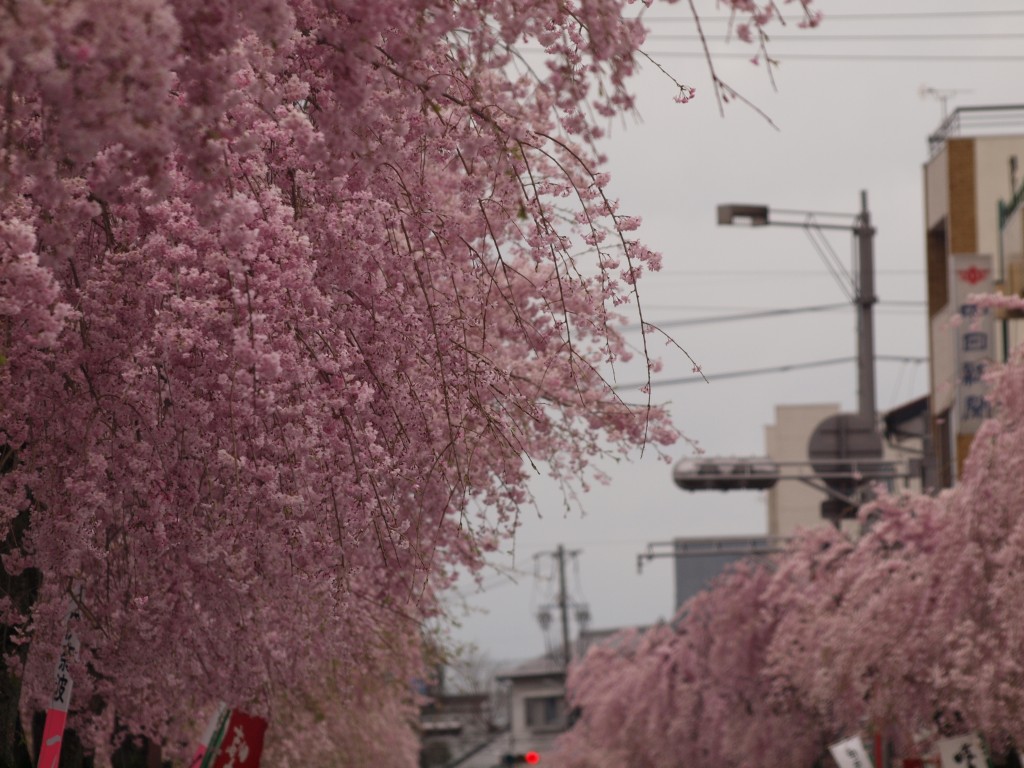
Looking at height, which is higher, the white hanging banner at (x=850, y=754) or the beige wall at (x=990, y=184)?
the beige wall at (x=990, y=184)

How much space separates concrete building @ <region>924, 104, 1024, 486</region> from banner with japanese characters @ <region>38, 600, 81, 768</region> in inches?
927

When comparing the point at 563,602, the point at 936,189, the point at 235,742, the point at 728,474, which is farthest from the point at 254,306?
the point at 563,602

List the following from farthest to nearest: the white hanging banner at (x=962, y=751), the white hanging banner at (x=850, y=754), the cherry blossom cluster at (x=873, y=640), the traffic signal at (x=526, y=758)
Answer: the traffic signal at (x=526, y=758), the white hanging banner at (x=850, y=754), the white hanging banner at (x=962, y=751), the cherry blossom cluster at (x=873, y=640)

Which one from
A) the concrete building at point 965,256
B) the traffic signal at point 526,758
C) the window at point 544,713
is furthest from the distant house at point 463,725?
the concrete building at point 965,256

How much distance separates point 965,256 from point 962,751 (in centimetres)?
1419

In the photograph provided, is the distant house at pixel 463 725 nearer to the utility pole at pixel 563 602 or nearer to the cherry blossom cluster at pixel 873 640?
the utility pole at pixel 563 602

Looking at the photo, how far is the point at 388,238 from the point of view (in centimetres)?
914

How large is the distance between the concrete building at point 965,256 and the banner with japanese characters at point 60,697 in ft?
77.2

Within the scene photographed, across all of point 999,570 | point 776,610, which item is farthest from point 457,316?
point 776,610

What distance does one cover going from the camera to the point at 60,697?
9797 millimetres

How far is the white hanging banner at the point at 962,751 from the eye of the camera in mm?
21547

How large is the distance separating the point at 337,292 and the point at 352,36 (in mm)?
3104

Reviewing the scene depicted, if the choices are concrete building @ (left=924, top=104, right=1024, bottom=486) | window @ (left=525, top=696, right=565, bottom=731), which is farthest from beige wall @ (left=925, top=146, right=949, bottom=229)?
window @ (left=525, top=696, right=565, bottom=731)

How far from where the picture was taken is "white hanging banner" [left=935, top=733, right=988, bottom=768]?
21.5 metres
